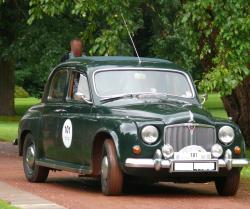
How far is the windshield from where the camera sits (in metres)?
13.1

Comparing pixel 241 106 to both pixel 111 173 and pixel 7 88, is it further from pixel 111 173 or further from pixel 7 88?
pixel 7 88

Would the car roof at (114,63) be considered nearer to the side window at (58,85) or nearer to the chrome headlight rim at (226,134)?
the side window at (58,85)

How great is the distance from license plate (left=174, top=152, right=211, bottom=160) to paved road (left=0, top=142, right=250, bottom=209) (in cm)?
53

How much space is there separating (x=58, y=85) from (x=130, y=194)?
2.59m

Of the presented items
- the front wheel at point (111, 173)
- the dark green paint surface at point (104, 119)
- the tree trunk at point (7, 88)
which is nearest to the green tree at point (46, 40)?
the tree trunk at point (7, 88)

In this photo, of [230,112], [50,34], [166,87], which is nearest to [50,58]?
[50,34]

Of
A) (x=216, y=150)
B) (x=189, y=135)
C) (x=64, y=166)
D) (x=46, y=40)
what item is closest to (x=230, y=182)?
(x=216, y=150)

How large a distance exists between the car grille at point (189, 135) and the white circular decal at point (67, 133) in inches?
72.4

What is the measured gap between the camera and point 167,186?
45.9 ft

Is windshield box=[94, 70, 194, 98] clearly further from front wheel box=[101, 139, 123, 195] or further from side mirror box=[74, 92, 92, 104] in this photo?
front wheel box=[101, 139, 123, 195]

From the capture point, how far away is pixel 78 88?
13.5 meters

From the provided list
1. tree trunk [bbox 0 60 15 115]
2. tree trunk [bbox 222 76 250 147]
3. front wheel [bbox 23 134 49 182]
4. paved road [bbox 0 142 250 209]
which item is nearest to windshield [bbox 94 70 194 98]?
paved road [bbox 0 142 250 209]

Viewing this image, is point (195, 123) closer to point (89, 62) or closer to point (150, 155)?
point (150, 155)

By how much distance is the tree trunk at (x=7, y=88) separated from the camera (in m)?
44.0
